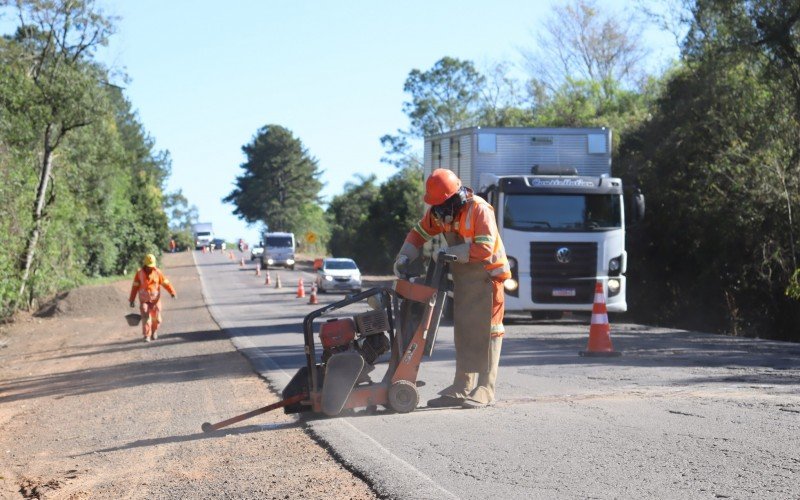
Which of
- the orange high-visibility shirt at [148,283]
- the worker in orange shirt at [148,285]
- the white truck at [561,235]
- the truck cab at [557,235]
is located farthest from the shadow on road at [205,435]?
the orange high-visibility shirt at [148,283]

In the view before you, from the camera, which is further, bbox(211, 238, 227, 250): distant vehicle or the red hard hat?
bbox(211, 238, 227, 250): distant vehicle

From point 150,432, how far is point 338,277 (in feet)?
110

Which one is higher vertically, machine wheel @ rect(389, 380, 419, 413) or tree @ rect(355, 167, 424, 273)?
tree @ rect(355, 167, 424, 273)

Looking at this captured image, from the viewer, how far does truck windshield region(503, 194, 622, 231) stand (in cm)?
2002

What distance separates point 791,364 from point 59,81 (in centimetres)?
2754

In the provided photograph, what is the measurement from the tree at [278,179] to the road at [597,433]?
117217 millimetres

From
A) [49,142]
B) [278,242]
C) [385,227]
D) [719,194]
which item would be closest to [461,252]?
[719,194]

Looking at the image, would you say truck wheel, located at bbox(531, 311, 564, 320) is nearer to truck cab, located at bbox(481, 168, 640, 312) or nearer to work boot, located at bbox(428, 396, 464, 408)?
truck cab, located at bbox(481, 168, 640, 312)

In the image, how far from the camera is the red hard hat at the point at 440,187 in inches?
333

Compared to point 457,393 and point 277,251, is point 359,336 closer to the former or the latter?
point 457,393

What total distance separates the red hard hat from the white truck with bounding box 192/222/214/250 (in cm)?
11194

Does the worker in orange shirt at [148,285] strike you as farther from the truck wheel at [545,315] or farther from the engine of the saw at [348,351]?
the engine of the saw at [348,351]

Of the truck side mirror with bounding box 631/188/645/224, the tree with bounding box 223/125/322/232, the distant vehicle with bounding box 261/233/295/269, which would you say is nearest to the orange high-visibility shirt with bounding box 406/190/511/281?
the truck side mirror with bounding box 631/188/645/224

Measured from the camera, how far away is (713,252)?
29.4 meters
